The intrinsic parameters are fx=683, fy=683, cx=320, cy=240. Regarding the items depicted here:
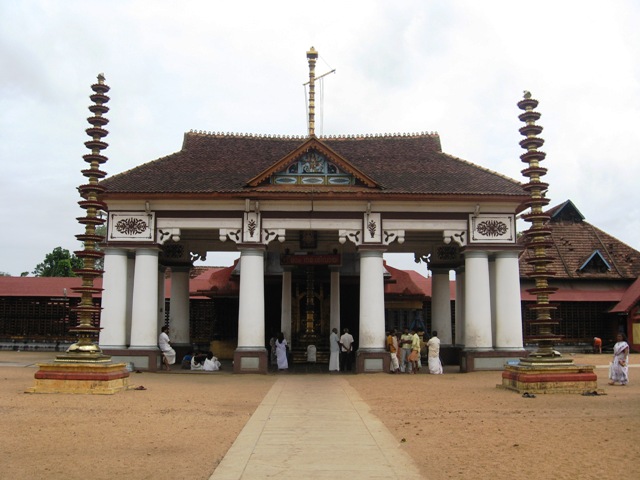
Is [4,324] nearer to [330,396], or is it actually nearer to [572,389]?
[330,396]

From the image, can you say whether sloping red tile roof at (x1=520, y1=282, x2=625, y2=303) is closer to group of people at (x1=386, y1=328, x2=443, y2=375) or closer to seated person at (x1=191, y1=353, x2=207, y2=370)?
group of people at (x1=386, y1=328, x2=443, y2=375)

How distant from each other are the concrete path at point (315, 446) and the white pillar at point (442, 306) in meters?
15.1

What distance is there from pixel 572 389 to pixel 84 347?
11394mm

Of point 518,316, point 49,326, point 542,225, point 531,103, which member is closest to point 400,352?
point 518,316

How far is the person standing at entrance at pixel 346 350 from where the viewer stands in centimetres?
2412

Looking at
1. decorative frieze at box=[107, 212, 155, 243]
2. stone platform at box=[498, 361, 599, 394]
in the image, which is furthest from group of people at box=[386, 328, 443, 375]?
decorative frieze at box=[107, 212, 155, 243]

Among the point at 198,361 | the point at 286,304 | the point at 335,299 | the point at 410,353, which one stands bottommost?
the point at 198,361

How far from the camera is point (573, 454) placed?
335 inches

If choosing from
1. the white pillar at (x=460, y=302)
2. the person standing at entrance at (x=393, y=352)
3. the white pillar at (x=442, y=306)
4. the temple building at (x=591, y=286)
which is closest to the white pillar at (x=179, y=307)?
the person standing at entrance at (x=393, y=352)

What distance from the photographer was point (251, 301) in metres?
22.7

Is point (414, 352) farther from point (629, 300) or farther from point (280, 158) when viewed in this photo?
point (629, 300)

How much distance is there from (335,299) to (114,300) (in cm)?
935

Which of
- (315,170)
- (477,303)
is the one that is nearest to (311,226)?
(315,170)

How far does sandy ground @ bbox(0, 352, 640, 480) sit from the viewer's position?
308 inches
